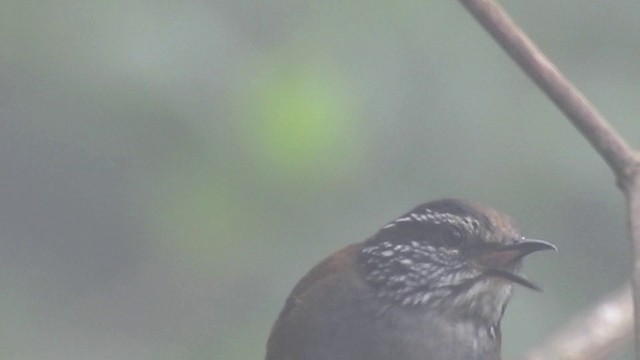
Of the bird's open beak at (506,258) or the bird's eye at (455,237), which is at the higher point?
the bird's eye at (455,237)

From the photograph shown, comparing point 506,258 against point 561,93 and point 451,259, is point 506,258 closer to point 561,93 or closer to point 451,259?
point 451,259

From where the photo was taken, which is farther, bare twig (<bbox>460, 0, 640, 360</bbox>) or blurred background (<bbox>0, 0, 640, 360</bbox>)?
blurred background (<bbox>0, 0, 640, 360</bbox>)

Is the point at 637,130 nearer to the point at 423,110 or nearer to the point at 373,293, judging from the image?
the point at 423,110

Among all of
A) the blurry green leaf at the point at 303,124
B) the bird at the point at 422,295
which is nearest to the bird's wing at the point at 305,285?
the bird at the point at 422,295

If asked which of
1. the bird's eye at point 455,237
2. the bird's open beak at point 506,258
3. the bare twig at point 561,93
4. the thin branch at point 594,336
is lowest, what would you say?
the thin branch at point 594,336

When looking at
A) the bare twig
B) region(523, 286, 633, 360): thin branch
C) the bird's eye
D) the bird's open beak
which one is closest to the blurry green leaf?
the bird's eye

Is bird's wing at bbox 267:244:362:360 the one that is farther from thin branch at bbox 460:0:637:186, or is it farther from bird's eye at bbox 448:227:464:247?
thin branch at bbox 460:0:637:186

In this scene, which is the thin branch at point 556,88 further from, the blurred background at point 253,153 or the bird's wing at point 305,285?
the blurred background at point 253,153

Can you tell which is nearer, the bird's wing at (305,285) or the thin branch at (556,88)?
A: the thin branch at (556,88)
